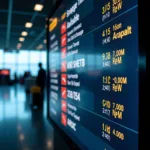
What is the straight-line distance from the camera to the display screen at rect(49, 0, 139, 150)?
115 cm

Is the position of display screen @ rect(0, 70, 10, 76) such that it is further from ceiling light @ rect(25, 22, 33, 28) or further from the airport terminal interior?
the airport terminal interior

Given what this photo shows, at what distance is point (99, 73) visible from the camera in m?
1.52

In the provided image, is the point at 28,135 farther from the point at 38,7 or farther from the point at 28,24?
the point at 28,24

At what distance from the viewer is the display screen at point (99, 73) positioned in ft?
3.78

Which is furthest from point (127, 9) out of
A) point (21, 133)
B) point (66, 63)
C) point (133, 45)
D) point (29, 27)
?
point (29, 27)

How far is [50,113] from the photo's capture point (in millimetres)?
3059

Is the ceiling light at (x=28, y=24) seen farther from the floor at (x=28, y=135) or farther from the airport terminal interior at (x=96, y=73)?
the airport terminal interior at (x=96, y=73)

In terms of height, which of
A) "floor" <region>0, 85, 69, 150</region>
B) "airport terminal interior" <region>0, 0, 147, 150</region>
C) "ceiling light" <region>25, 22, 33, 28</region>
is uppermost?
"ceiling light" <region>25, 22, 33, 28</region>

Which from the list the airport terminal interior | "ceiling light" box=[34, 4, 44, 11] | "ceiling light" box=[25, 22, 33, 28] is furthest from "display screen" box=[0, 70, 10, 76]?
the airport terminal interior

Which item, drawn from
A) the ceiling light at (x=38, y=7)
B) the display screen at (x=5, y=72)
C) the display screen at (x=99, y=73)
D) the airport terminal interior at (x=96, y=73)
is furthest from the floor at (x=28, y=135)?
the display screen at (x=5, y=72)

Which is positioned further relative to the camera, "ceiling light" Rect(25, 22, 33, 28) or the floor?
"ceiling light" Rect(25, 22, 33, 28)

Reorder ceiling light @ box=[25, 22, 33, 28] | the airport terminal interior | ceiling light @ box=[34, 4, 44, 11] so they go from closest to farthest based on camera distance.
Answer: the airport terminal interior → ceiling light @ box=[34, 4, 44, 11] → ceiling light @ box=[25, 22, 33, 28]
